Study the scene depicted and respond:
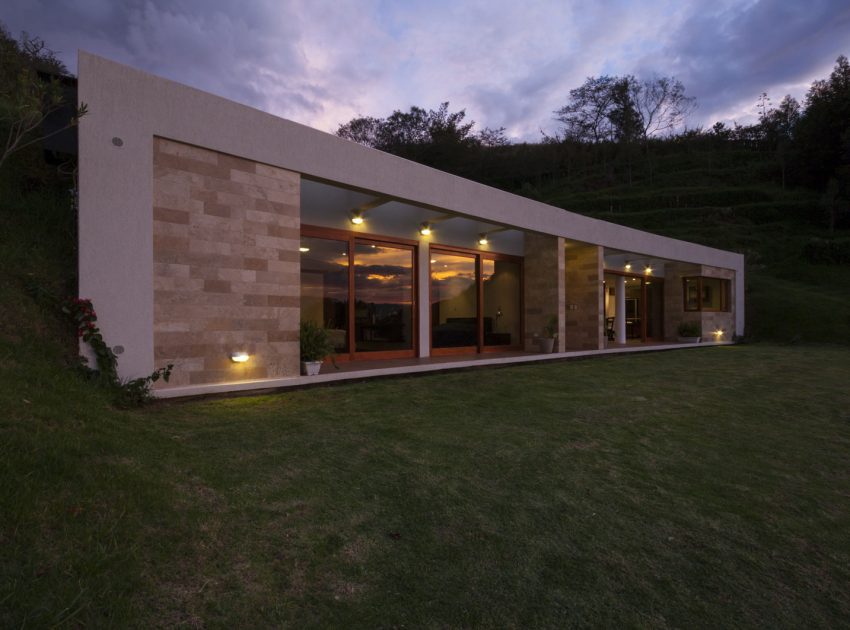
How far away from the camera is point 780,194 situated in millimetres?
34375

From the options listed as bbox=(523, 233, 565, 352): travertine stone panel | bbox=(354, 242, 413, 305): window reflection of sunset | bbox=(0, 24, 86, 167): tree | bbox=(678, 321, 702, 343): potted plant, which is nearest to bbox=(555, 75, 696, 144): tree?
bbox=(678, 321, 702, 343): potted plant

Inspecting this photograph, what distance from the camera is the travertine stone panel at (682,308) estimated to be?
1538cm

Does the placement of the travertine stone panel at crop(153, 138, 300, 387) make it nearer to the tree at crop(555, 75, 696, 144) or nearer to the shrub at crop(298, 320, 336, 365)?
the shrub at crop(298, 320, 336, 365)

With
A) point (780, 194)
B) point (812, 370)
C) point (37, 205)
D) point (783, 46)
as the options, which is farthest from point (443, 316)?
point (780, 194)

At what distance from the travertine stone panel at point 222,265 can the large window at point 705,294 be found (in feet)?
47.5

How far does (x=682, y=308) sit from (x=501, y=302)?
8.45 meters

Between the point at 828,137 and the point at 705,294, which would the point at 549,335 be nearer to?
the point at 705,294

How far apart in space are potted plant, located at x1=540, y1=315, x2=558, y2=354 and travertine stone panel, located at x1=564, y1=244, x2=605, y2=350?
1140 mm

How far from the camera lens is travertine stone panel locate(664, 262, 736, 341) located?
15.4 metres

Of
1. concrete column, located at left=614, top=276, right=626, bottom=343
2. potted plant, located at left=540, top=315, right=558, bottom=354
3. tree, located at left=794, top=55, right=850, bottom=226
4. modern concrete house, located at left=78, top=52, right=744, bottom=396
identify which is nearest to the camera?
modern concrete house, located at left=78, top=52, right=744, bottom=396

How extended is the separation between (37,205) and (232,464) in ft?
15.1

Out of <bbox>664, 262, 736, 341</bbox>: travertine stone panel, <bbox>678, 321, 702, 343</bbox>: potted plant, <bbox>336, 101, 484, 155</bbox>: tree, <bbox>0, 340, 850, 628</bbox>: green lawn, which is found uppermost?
<bbox>336, 101, 484, 155</bbox>: tree

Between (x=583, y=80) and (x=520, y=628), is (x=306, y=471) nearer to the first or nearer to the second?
(x=520, y=628)

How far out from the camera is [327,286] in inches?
320
